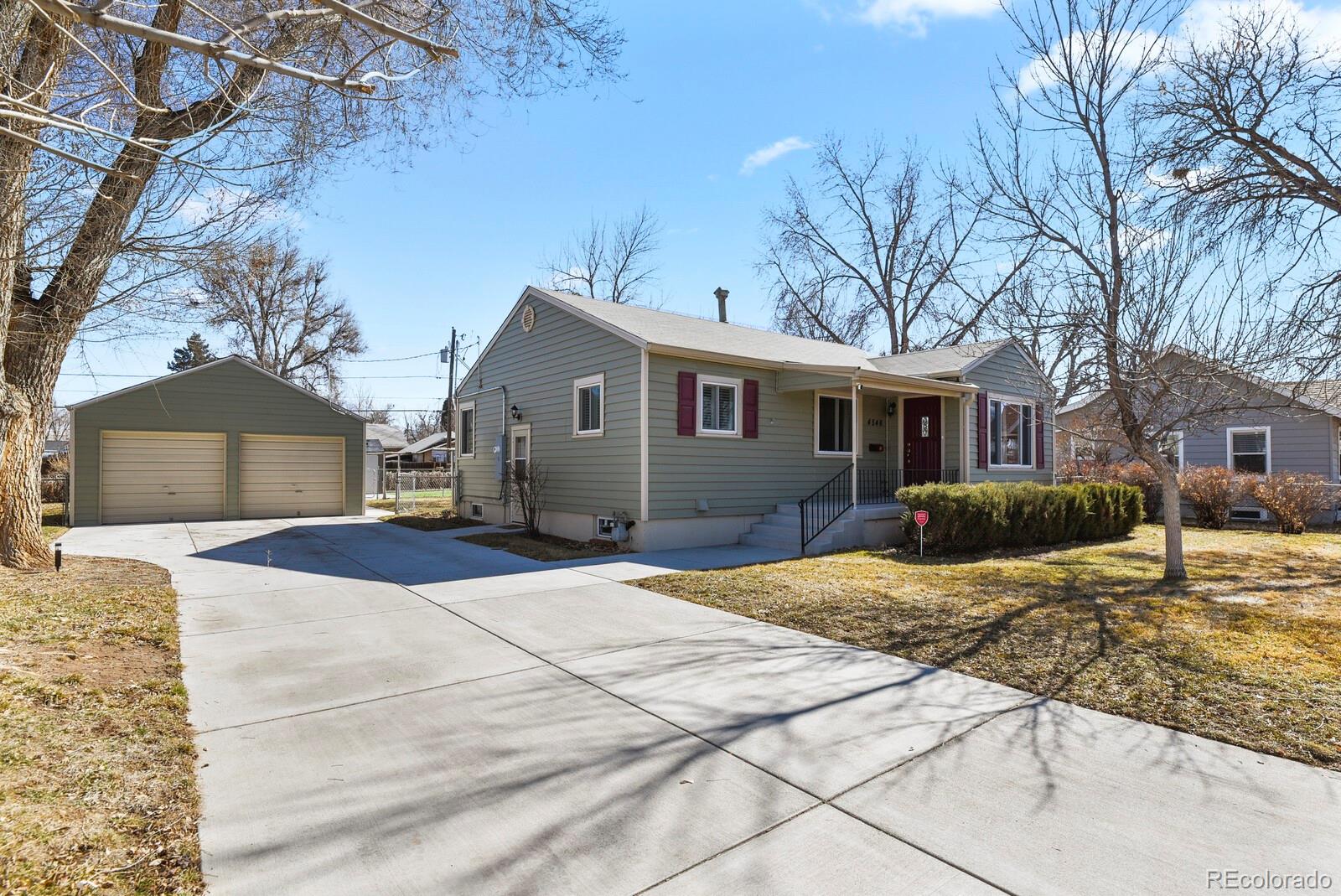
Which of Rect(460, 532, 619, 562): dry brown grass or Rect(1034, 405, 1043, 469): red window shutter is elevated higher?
Rect(1034, 405, 1043, 469): red window shutter

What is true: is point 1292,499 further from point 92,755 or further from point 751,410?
point 92,755

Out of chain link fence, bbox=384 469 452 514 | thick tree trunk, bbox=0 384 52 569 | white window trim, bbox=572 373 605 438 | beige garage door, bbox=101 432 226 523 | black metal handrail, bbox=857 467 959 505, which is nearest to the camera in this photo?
thick tree trunk, bbox=0 384 52 569

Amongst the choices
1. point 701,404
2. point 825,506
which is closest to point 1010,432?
point 825,506

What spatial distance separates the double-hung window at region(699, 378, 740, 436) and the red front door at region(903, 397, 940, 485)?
446 centimetres

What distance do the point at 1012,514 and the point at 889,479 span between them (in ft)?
11.6

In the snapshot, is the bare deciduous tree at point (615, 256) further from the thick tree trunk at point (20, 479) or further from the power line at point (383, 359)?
the thick tree trunk at point (20, 479)

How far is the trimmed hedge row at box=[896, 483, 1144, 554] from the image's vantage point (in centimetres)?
1042

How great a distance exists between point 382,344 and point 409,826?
34011mm

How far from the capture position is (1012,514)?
11.1m

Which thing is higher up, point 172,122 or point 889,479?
point 172,122

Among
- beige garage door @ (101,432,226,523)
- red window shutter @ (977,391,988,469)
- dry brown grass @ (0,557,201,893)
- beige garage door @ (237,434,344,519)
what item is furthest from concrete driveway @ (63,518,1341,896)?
beige garage door @ (237,434,344,519)

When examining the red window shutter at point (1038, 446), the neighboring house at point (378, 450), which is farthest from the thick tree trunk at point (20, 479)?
the red window shutter at point (1038, 446)

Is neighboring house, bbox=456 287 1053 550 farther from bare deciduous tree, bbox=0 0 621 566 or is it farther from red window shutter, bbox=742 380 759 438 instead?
bare deciduous tree, bbox=0 0 621 566

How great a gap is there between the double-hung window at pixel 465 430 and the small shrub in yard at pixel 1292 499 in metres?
17.5
